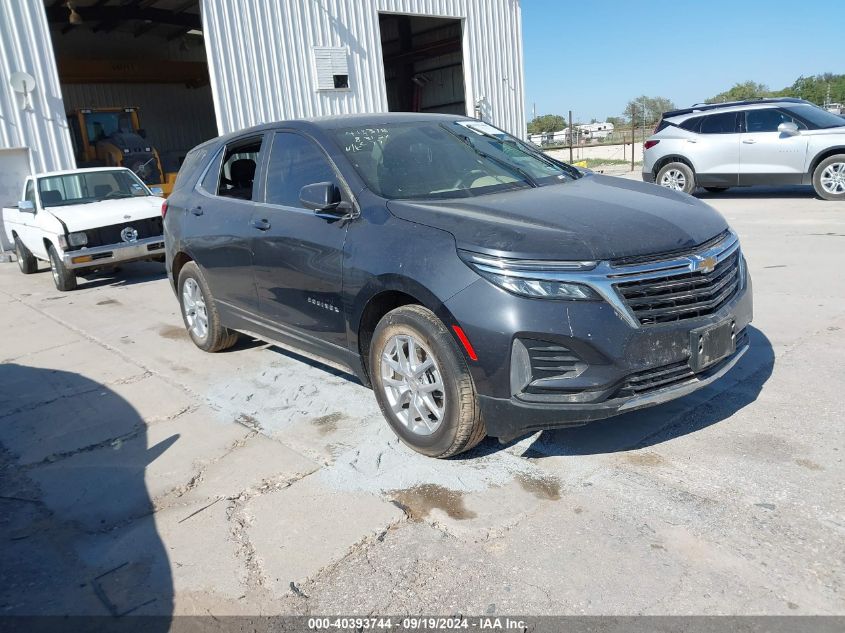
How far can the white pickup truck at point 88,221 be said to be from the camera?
9.31m

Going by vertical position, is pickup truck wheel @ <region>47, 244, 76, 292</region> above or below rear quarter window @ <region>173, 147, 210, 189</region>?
below

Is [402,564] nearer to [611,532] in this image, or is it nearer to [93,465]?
[611,532]

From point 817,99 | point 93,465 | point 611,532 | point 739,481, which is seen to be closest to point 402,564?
point 611,532

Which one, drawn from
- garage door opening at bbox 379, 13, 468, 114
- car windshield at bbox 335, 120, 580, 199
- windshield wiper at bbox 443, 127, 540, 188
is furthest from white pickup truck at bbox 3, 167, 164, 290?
garage door opening at bbox 379, 13, 468, 114

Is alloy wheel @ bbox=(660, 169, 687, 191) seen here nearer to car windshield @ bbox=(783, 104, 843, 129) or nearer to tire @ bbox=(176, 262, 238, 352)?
car windshield @ bbox=(783, 104, 843, 129)

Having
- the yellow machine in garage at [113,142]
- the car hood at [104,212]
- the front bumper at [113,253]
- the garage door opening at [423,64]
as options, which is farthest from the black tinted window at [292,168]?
the garage door opening at [423,64]

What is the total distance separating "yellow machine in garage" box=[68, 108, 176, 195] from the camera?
1794 centimetres

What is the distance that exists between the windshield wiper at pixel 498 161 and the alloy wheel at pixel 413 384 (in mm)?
1363

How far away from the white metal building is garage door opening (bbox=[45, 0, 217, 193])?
2.3 inches

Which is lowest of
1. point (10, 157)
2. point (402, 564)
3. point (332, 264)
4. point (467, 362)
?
point (402, 564)

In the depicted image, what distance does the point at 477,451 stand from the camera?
3.66 m

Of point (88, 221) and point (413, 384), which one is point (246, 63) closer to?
point (88, 221)

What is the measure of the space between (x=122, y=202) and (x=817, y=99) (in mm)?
77917

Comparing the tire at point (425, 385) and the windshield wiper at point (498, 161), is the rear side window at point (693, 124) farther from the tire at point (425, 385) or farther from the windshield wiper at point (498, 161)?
the tire at point (425, 385)
